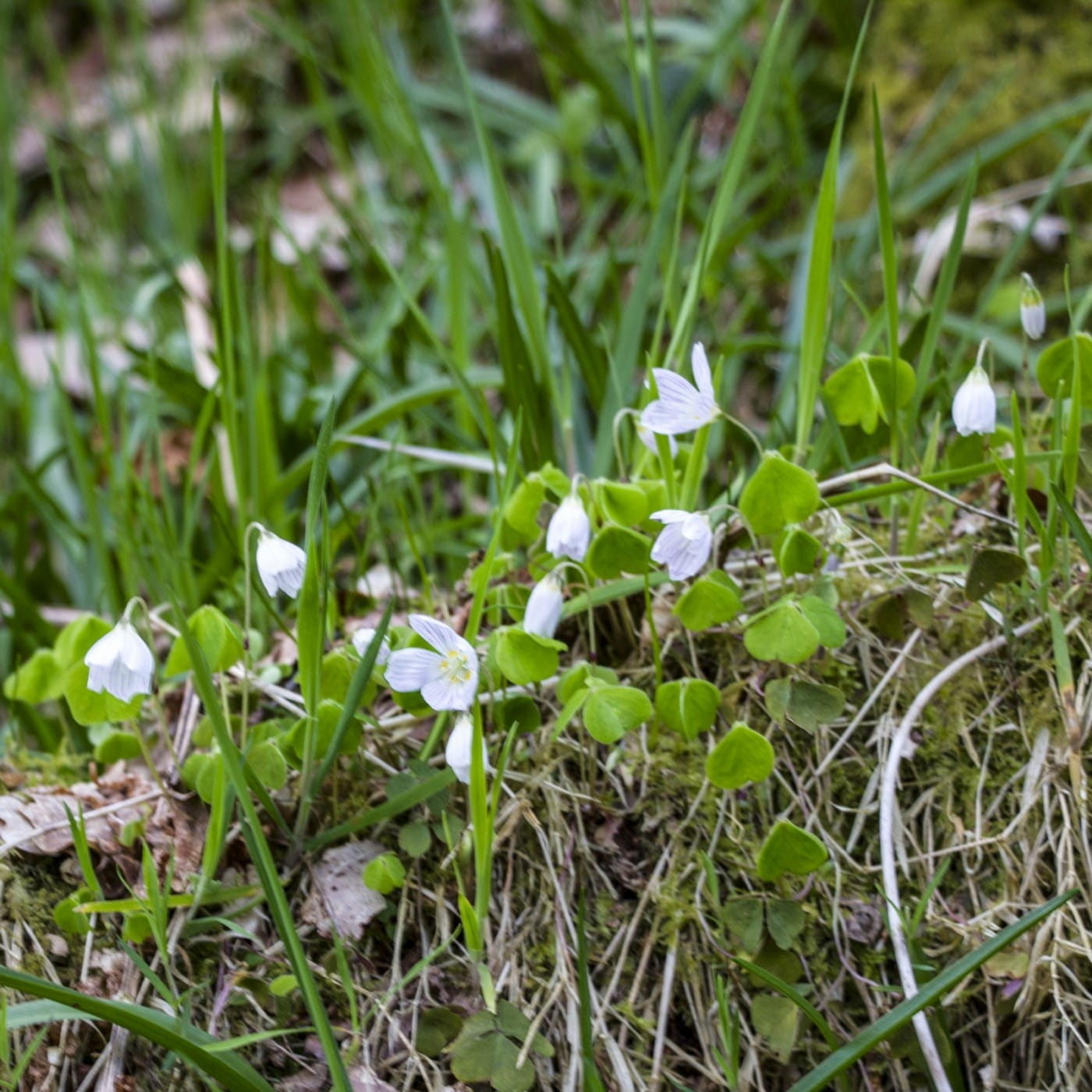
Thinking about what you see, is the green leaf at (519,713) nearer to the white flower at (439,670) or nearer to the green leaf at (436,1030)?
the white flower at (439,670)

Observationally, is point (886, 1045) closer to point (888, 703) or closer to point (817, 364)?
point (888, 703)

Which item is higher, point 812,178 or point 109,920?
point 812,178

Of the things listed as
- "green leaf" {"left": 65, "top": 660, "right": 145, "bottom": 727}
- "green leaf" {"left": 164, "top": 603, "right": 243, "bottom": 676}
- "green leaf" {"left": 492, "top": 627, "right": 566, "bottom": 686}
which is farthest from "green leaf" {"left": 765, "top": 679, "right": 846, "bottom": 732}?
"green leaf" {"left": 65, "top": 660, "right": 145, "bottom": 727}

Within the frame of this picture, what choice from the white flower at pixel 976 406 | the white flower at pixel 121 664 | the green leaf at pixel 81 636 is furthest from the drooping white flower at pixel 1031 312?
the green leaf at pixel 81 636

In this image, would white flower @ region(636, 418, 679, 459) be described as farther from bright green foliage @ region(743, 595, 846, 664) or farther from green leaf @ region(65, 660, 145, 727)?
green leaf @ region(65, 660, 145, 727)

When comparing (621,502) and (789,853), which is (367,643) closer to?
(621,502)

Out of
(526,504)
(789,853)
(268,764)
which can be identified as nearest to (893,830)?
(789,853)

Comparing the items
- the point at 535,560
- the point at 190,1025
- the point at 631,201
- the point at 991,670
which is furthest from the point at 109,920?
the point at 631,201
